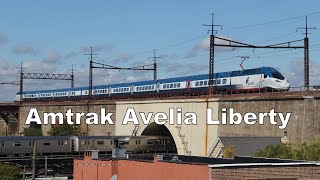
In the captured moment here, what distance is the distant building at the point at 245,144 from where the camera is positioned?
165 ft

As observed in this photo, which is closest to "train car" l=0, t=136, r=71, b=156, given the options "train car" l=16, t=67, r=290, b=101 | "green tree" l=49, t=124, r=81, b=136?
"train car" l=16, t=67, r=290, b=101

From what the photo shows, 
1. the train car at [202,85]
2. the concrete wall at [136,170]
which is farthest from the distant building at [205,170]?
the train car at [202,85]

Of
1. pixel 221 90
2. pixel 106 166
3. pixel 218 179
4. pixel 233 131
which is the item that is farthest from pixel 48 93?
pixel 218 179

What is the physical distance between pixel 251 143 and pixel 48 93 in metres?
73.7

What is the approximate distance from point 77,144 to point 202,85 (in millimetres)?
14810

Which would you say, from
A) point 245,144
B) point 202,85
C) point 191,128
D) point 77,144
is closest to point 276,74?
point 191,128

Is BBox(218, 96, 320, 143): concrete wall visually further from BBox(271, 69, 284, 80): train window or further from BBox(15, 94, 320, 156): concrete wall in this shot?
BBox(271, 69, 284, 80): train window

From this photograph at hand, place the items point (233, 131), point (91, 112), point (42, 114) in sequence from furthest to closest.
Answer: point (42, 114) < point (91, 112) < point (233, 131)

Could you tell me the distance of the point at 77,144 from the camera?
69.1 meters

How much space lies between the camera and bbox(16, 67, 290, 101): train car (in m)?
61.9

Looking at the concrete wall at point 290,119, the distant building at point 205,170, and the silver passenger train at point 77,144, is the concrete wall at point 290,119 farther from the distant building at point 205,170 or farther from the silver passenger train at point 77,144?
the silver passenger train at point 77,144

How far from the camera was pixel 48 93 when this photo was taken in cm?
11981

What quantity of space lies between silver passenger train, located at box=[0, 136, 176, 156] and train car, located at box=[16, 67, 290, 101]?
6735 mm

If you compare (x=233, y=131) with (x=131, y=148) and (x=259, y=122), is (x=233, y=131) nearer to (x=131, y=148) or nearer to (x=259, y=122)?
(x=259, y=122)
